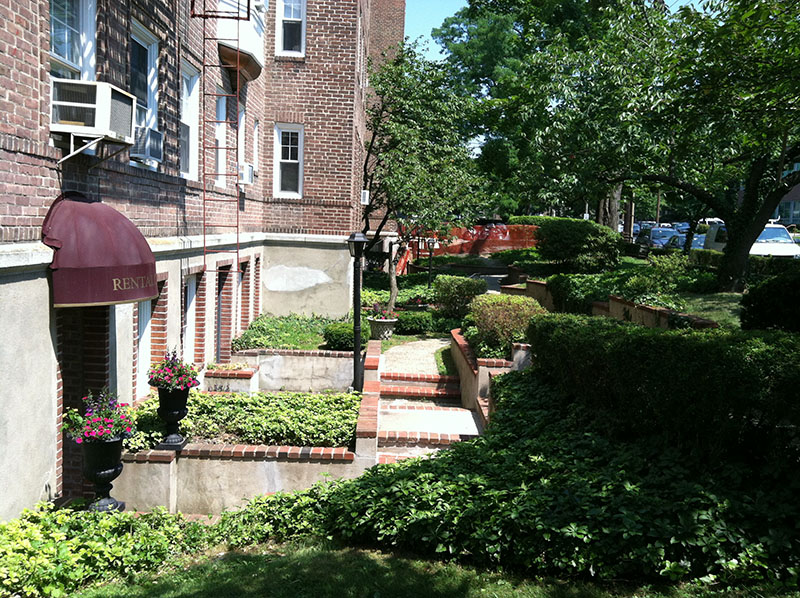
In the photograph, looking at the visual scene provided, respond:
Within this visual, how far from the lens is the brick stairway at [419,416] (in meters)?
10.7

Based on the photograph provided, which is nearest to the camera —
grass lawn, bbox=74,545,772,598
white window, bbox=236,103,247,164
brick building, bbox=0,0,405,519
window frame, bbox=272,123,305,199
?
grass lawn, bbox=74,545,772,598

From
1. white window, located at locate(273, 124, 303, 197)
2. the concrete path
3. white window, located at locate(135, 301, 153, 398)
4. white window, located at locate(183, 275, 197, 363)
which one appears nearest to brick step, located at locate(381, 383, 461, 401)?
the concrete path

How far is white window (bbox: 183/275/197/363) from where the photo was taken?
12574mm

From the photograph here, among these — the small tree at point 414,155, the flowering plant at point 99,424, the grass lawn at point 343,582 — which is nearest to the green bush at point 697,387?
the grass lawn at point 343,582

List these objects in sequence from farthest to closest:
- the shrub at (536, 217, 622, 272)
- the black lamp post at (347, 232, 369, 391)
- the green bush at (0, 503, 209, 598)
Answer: the shrub at (536, 217, 622, 272) → the black lamp post at (347, 232, 369, 391) → the green bush at (0, 503, 209, 598)

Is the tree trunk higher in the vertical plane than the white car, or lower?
higher

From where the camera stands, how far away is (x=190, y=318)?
505 inches

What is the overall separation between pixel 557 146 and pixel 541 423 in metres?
11.4

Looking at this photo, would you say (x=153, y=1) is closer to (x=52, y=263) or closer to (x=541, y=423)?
(x=52, y=263)

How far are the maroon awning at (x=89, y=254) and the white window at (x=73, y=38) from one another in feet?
4.88

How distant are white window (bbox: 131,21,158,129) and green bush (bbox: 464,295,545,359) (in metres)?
7.22

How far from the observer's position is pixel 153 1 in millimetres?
10117

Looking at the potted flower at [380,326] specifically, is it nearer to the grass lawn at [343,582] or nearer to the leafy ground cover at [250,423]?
the leafy ground cover at [250,423]

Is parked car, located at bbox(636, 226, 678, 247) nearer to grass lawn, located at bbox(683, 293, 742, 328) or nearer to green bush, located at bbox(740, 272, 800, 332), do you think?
grass lawn, located at bbox(683, 293, 742, 328)
